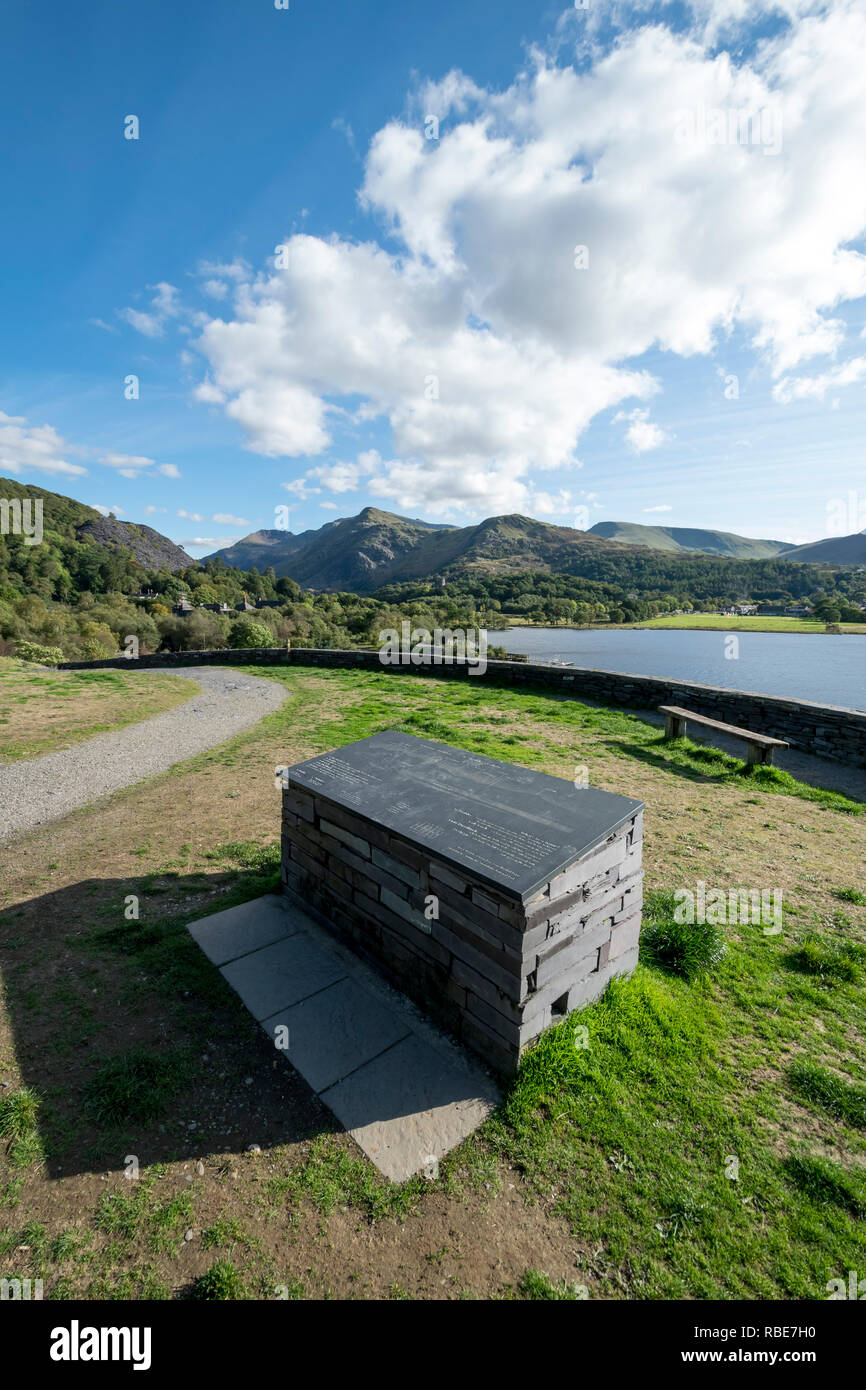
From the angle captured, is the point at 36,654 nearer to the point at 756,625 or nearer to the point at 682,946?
the point at 682,946

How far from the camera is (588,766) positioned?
818cm

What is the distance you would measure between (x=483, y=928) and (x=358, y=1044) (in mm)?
1143

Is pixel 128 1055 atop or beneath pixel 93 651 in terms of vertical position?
beneath

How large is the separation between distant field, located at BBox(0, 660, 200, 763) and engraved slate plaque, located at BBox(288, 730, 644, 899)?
806cm

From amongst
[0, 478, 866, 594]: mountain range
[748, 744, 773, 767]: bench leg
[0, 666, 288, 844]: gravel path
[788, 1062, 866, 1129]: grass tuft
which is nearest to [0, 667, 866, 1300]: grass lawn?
[788, 1062, 866, 1129]: grass tuft

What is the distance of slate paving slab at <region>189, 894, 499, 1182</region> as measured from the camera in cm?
266

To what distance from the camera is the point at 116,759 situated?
8883 mm

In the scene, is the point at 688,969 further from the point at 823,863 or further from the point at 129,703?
the point at 129,703

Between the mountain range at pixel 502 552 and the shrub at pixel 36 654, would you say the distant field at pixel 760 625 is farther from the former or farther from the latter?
the shrub at pixel 36 654

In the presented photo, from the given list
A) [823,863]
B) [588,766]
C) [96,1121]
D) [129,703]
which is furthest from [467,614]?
[96,1121]

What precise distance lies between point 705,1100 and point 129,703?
14.8 m

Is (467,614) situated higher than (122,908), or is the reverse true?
(467,614)

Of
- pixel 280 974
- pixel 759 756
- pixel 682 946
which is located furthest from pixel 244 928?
pixel 759 756
